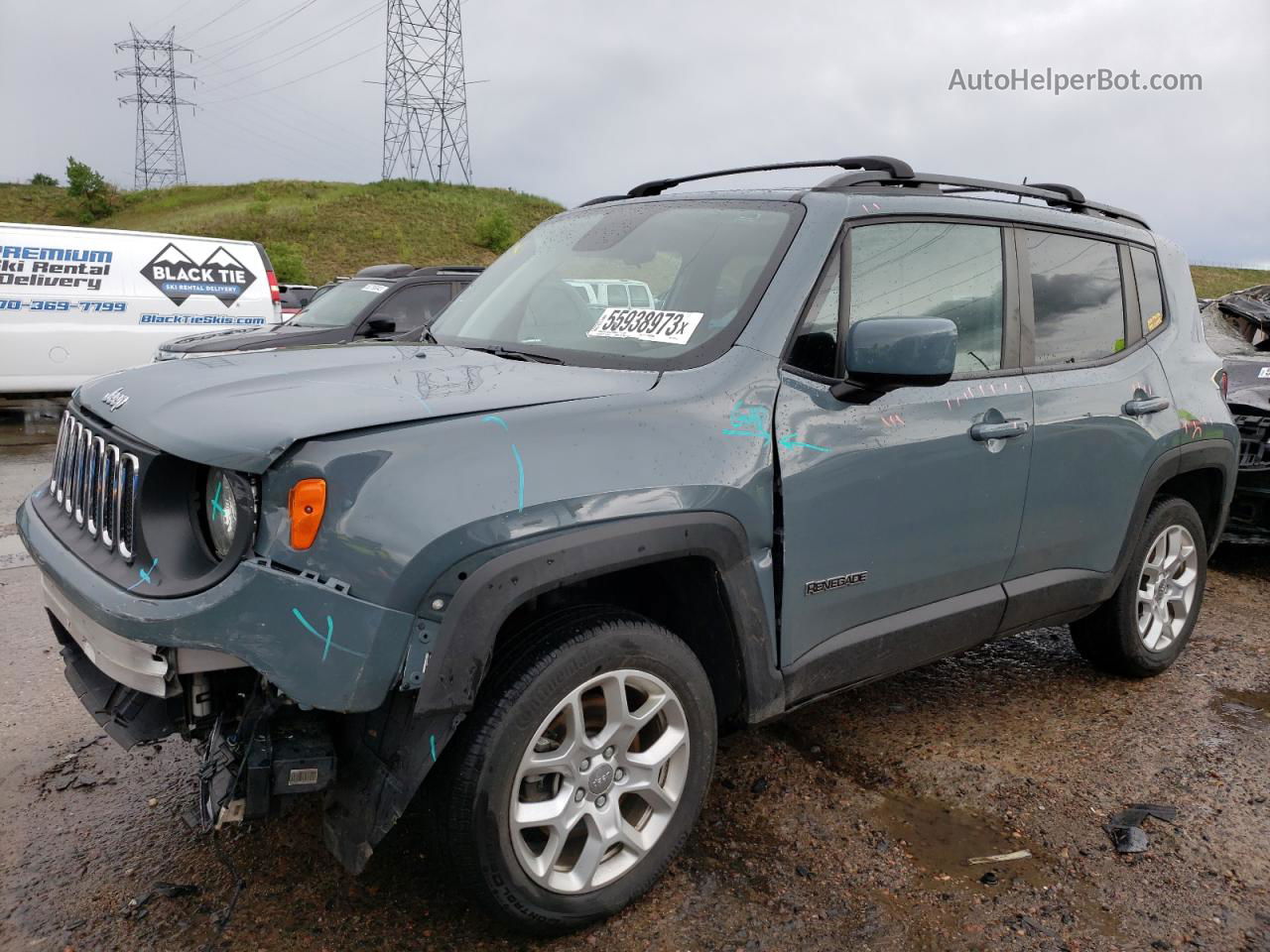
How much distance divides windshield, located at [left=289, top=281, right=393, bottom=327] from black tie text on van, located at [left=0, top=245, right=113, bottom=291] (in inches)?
130

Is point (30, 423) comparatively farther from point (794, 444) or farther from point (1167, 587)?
point (1167, 587)

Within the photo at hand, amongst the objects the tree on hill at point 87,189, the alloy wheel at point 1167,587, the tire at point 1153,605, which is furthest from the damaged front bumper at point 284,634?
the tree on hill at point 87,189

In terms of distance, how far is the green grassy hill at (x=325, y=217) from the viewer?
49656 mm

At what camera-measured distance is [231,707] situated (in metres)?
2.33

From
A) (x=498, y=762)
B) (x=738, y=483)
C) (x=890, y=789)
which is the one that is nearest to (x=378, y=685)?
(x=498, y=762)

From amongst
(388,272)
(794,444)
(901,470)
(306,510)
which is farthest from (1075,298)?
(388,272)

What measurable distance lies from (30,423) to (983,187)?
1225 centimetres

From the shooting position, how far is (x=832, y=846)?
9.71 ft

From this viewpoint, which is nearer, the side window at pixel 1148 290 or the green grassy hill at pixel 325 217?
the side window at pixel 1148 290

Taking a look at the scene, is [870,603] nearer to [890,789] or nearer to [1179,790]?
[890,789]

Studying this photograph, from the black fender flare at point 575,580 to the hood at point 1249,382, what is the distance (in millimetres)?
4756

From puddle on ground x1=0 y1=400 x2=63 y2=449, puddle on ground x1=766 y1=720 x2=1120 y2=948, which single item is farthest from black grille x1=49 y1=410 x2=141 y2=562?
puddle on ground x1=0 y1=400 x2=63 y2=449

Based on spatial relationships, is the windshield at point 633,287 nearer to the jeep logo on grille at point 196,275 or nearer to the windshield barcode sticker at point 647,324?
the windshield barcode sticker at point 647,324

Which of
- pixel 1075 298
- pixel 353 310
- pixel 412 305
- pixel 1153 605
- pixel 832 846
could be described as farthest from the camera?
pixel 412 305
